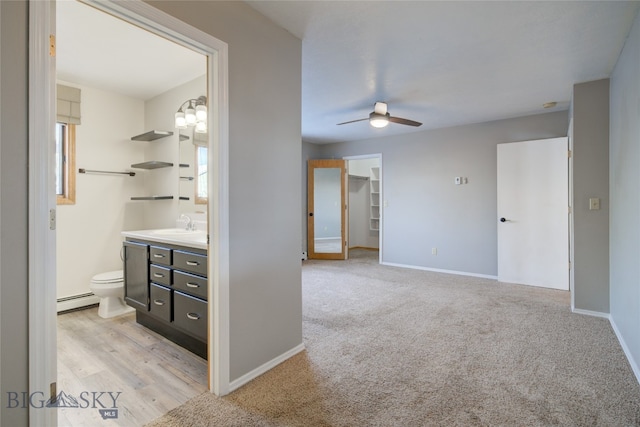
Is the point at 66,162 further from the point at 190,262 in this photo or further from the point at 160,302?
the point at 190,262

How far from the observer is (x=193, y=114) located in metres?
3.19

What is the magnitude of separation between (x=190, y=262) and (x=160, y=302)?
60 centimetres

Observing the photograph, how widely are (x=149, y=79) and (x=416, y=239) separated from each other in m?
4.60

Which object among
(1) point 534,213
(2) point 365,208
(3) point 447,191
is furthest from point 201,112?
(2) point 365,208

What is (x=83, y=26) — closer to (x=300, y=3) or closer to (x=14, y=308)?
(x=300, y=3)

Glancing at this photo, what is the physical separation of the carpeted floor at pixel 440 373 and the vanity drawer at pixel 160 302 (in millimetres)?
876

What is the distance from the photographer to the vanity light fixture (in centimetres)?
313

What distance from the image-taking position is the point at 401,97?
12.3 feet

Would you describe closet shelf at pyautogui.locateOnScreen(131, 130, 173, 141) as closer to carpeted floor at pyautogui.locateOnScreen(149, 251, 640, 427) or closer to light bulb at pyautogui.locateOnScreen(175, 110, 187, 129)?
light bulb at pyautogui.locateOnScreen(175, 110, 187, 129)

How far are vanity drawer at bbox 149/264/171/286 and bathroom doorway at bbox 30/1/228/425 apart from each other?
0.82 m

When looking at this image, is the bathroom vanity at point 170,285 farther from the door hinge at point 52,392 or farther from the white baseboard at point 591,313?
the white baseboard at point 591,313

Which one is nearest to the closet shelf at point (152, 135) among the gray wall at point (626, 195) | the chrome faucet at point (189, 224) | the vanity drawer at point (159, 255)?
the chrome faucet at point (189, 224)

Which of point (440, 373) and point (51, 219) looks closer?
point (51, 219)

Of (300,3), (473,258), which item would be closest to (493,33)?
(300,3)
